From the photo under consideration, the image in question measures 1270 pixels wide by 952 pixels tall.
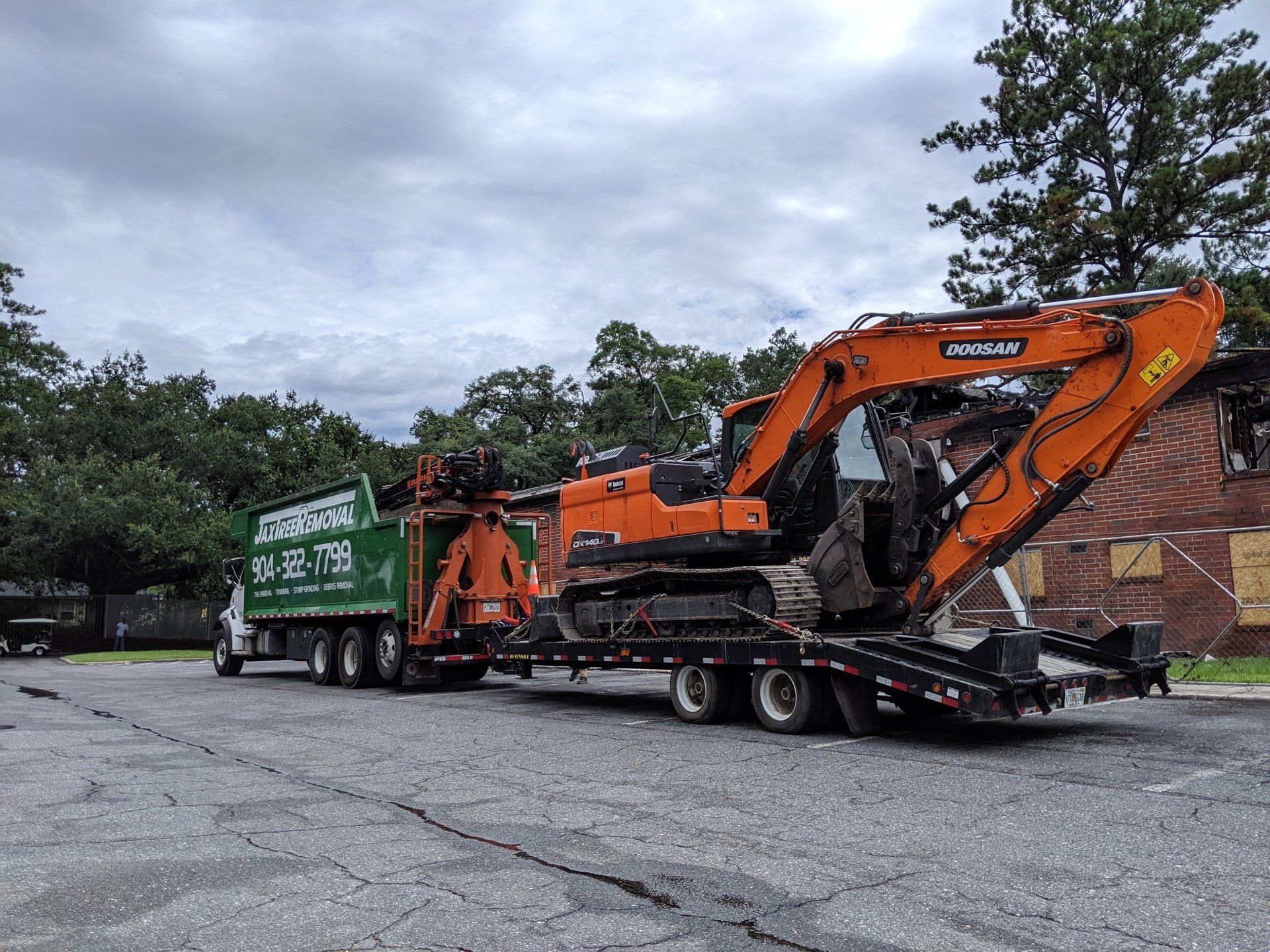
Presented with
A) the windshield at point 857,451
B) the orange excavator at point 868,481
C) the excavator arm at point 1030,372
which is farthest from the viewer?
the windshield at point 857,451

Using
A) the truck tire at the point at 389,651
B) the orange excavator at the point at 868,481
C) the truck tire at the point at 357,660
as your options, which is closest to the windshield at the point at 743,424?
the orange excavator at the point at 868,481

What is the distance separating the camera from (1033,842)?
18.3ft

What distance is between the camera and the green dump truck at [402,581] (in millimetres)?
15305

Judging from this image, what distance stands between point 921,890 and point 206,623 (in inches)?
1518

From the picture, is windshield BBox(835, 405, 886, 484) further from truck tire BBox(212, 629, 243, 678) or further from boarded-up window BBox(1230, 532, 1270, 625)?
truck tire BBox(212, 629, 243, 678)

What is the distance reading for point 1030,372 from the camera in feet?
29.6

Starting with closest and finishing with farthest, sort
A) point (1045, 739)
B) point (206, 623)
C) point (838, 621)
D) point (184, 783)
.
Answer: point (184, 783), point (1045, 739), point (838, 621), point (206, 623)

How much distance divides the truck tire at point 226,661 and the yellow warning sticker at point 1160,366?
1801 centimetres

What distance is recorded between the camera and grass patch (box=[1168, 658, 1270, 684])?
40.9 ft

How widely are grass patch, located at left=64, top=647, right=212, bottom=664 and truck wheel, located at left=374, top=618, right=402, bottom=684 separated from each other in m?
17.4

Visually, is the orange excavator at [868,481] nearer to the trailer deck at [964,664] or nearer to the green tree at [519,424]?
the trailer deck at [964,664]

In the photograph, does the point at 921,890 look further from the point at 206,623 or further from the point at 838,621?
the point at 206,623

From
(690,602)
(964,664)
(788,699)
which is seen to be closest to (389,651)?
(690,602)

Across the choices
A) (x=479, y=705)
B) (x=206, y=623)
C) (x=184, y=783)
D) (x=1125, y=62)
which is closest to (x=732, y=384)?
(x=206, y=623)
